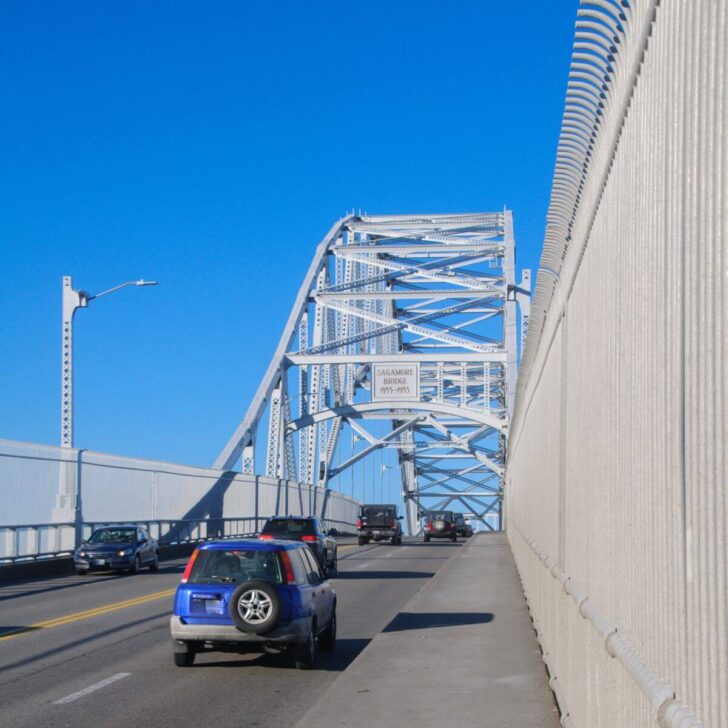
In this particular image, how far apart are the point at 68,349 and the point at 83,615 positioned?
16.8 meters

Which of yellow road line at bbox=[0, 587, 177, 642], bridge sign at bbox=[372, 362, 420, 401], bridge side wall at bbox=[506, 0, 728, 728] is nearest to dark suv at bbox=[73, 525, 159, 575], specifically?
yellow road line at bbox=[0, 587, 177, 642]

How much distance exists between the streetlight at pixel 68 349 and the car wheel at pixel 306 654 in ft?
74.9

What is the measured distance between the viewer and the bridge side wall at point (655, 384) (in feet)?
10.3

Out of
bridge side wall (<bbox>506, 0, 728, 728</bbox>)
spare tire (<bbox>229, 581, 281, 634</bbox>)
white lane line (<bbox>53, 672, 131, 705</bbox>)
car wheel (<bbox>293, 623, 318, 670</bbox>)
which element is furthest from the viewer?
car wheel (<bbox>293, 623, 318, 670</bbox>)

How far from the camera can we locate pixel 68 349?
35.7 m

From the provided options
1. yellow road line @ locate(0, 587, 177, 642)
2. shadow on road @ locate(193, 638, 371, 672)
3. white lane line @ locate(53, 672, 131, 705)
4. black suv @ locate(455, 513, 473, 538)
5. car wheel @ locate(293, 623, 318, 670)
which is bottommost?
black suv @ locate(455, 513, 473, 538)

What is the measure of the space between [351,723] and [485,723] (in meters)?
1.00

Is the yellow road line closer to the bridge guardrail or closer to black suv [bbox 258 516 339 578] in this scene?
black suv [bbox 258 516 339 578]

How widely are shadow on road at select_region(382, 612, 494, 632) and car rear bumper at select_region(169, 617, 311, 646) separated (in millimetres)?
2823

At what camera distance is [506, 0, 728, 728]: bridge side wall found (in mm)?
3139

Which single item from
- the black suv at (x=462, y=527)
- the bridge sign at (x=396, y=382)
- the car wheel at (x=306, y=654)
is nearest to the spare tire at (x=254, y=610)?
the car wheel at (x=306, y=654)

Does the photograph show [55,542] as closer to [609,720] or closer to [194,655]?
[194,655]

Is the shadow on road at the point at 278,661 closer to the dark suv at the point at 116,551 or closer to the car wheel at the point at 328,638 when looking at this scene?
the car wheel at the point at 328,638

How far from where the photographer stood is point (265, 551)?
13656 millimetres
